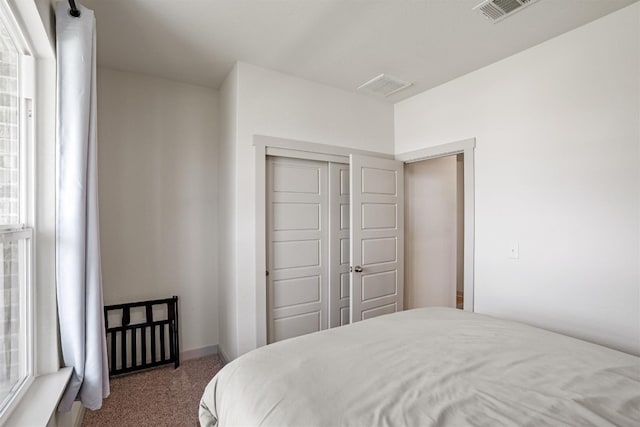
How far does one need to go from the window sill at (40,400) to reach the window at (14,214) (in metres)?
0.05

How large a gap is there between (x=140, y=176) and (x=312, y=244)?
5.55ft

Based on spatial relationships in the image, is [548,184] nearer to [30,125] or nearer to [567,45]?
[567,45]

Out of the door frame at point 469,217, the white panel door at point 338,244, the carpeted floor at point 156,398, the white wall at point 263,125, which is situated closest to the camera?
the carpeted floor at point 156,398

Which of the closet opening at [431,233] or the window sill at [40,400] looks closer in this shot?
the window sill at [40,400]

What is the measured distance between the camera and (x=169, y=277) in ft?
9.59

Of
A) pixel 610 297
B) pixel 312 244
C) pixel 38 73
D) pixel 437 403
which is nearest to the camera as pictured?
pixel 437 403

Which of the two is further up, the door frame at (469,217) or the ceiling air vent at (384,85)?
the ceiling air vent at (384,85)

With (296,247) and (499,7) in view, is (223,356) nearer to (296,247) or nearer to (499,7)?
(296,247)

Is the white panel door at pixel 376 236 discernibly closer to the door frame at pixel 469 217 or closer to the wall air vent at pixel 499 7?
the door frame at pixel 469 217

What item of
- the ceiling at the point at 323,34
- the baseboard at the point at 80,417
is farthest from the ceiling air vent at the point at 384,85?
the baseboard at the point at 80,417

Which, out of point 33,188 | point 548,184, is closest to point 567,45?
point 548,184

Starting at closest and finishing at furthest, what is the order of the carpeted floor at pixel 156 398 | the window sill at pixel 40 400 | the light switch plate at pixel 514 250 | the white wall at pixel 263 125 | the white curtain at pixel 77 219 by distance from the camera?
the window sill at pixel 40 400 → the white curtain at pixel 77 219 → the carpeted floor at pixel 156 398 → the light switch plate at pixel 514 250 → the white wall at pixel 263 125

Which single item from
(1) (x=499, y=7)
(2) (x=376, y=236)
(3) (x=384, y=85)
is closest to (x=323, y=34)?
(3) (x=384, y=85)

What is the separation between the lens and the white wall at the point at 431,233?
146 inches
